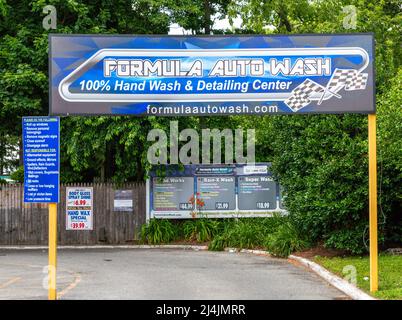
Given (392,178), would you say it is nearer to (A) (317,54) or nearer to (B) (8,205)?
(A) (317,54)

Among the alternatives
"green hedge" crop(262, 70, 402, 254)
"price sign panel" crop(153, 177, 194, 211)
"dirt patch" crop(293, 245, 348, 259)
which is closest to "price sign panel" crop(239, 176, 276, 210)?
"price sign panel" crop(153, 177, 194, 211)

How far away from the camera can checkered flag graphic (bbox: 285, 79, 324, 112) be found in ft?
38.1

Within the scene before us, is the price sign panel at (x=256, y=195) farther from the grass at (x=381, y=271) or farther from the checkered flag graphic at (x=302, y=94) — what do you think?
the checkered flag graphic at (x=302, y=94)

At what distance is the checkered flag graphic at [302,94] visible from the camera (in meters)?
11.6

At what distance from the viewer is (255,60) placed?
462 inches

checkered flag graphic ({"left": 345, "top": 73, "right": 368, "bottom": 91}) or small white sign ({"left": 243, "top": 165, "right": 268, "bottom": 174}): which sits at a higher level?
checkered flag graphic ({"left": 345, "top": 73, "right": 368, "bottom": 91})

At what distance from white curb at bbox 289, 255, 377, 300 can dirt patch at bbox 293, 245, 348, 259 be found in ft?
1.42

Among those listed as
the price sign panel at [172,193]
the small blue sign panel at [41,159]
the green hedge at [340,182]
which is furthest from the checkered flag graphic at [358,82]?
the price sign panel at [172,193]

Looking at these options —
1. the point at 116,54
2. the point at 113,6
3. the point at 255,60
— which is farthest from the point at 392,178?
the point at 113,6

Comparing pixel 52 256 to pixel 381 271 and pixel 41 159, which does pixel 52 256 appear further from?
pixel 381 271

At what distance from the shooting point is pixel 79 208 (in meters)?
23.3

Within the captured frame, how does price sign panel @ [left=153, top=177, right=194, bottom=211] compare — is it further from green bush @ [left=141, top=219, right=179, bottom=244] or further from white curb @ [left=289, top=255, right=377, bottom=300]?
white curb @ [left=289, top=255, right=377, bottom=300]

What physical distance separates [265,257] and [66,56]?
9.74 m

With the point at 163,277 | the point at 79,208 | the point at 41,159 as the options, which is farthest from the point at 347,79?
the point at 79,208
